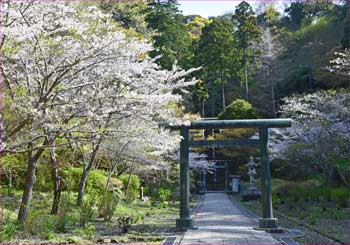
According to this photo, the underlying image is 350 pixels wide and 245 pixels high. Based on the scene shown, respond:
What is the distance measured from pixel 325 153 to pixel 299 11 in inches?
1012

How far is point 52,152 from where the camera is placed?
9242 millimetres

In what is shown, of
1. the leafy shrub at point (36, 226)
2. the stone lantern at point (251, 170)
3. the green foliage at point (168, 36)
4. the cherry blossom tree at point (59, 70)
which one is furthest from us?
the green foliage at point (168, 36)

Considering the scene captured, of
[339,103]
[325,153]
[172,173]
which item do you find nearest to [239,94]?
[172,173]

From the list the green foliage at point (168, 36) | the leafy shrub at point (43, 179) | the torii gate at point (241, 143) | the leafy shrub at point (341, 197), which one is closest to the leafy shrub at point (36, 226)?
the torii gate at point (241, 143)

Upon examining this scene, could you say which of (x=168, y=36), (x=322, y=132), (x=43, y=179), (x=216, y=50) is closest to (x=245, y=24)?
(x=216, y=50)

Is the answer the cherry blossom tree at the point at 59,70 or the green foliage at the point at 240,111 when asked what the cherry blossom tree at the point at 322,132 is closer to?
the green foliage at the point at 240,111

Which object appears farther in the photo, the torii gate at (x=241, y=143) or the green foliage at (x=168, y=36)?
the green foliage at (x=168, y=36)

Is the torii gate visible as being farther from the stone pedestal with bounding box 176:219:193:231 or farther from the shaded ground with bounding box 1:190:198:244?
the shaded ground with bounding box 1:190:198:244

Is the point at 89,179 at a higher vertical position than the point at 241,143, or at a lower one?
lower

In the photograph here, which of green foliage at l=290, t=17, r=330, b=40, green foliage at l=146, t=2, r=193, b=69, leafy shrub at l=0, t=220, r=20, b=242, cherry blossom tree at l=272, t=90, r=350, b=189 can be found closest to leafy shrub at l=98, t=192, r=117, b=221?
leafy shrub at l=0, t=220, r=20, b=242

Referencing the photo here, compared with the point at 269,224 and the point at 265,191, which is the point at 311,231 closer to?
the point at 269,224

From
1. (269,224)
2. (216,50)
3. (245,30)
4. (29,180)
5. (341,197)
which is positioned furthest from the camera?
(245,30)

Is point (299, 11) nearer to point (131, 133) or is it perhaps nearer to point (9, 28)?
point (131, 133)

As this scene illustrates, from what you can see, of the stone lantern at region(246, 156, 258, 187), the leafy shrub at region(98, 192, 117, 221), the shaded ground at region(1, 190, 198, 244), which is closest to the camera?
the shaded ground at region(1, 190, 198, 244)
